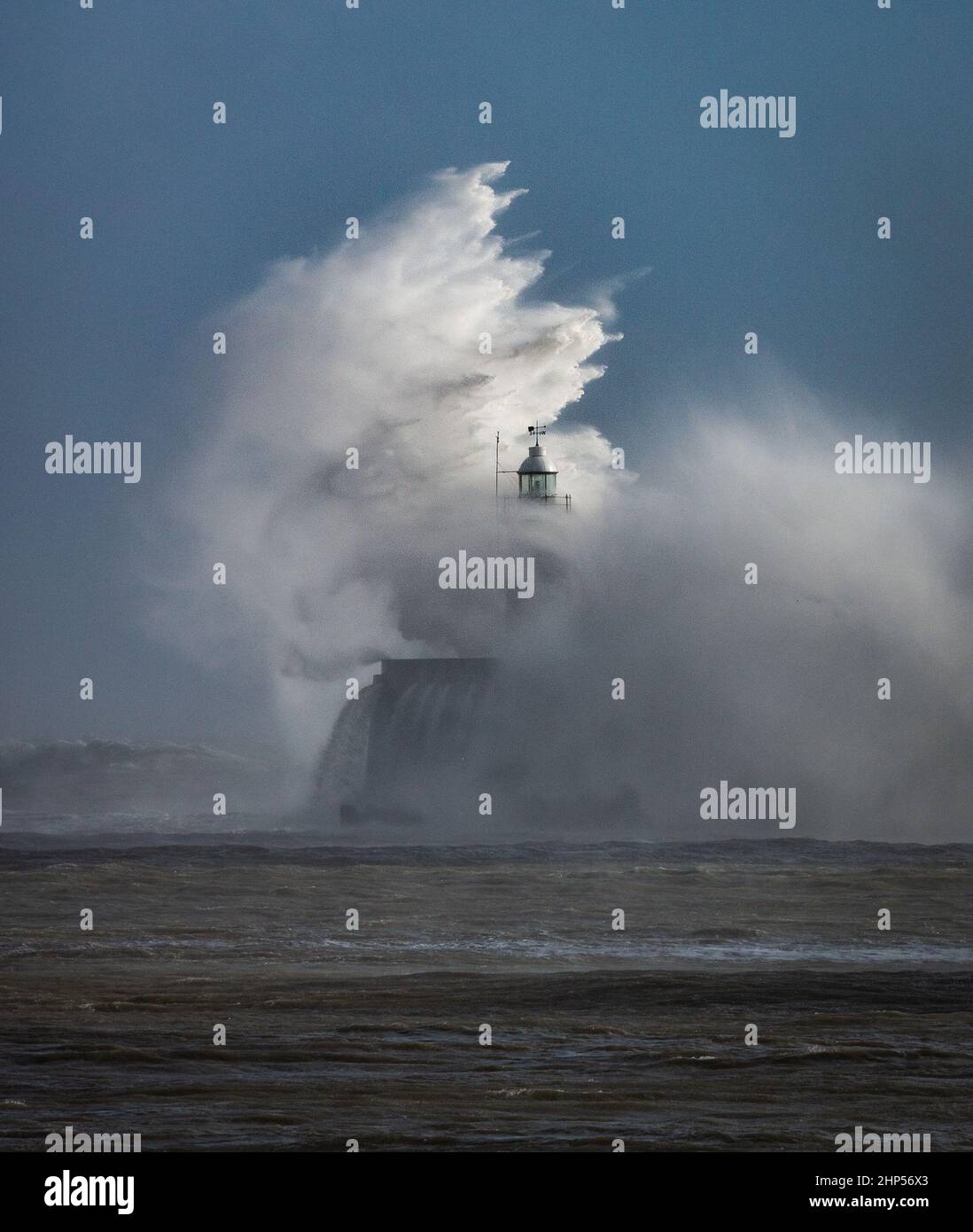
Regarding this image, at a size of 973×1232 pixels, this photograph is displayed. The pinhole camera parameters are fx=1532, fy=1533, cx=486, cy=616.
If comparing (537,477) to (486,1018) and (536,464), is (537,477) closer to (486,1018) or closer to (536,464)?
(536,464)

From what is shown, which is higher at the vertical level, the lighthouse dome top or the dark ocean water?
the lighthouse dome top

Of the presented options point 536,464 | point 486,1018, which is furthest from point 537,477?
point 486,1018

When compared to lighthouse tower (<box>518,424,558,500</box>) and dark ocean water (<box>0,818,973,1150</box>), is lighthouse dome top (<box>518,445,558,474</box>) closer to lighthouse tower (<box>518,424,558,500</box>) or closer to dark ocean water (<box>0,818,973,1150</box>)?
lighthouse tower (<box>518,424,558,500</box>)

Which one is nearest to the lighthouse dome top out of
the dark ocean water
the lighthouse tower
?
the lighthouse tower

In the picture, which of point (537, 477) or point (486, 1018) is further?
point (537, 477)

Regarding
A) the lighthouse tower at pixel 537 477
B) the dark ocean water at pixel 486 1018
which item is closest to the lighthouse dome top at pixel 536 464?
the lighthouse tower at pixel 537 477

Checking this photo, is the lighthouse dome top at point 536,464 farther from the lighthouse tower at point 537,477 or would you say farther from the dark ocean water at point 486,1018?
the dark ocean water at point 486,1018
